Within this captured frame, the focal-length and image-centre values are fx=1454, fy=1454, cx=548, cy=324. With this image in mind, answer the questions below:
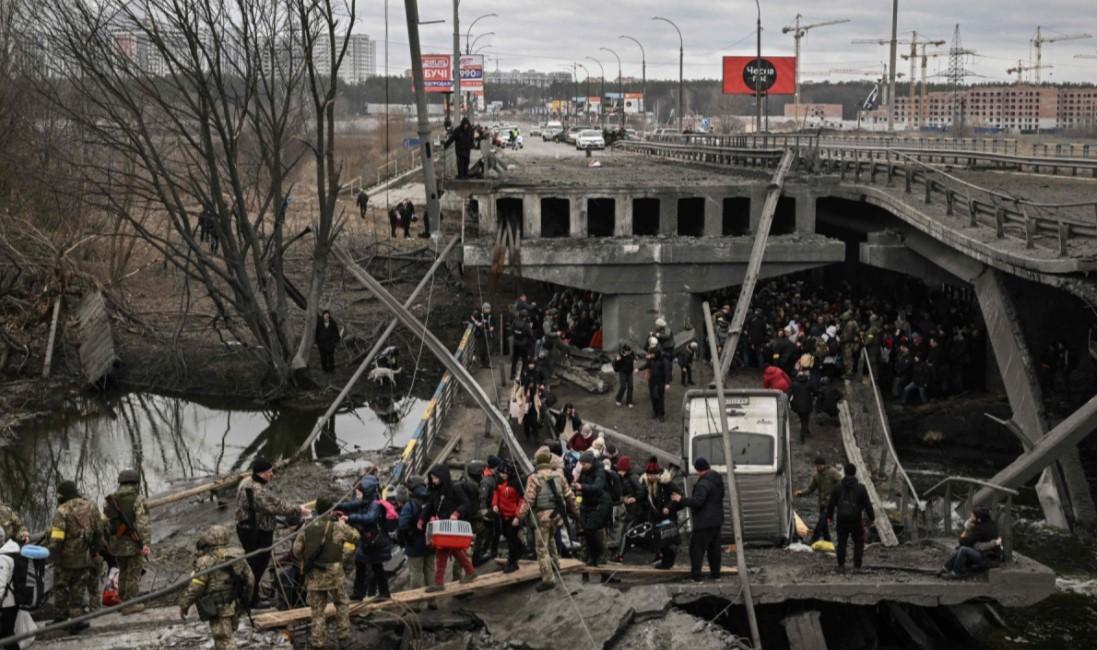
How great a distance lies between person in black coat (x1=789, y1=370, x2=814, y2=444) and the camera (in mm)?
25219

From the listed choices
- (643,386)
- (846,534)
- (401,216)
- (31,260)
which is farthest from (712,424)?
(401,216)

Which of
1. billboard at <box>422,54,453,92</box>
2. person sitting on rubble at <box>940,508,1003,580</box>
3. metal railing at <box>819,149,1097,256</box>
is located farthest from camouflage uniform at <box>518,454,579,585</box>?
billboard at <box>422,54,453,92</box>

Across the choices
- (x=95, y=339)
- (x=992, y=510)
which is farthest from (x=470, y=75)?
(x=992, y=510)

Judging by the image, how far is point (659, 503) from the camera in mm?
16172

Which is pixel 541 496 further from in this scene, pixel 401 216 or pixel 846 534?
pixel 401 216

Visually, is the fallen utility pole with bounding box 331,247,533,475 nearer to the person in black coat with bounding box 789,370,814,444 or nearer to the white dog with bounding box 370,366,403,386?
the person in black coat with bounding box 789,370,814,444

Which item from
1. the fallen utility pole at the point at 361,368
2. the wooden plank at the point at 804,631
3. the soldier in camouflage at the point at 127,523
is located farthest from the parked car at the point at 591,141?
the soldier in camouflage at the point at 127,523

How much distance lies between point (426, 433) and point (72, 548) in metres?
9.41

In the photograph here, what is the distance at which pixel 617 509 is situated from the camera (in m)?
18.9

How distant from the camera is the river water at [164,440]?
28.3 meters

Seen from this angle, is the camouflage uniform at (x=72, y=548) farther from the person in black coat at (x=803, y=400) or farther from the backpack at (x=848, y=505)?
the person in black coat at (x=803, y=400)

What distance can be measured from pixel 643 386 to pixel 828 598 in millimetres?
14387

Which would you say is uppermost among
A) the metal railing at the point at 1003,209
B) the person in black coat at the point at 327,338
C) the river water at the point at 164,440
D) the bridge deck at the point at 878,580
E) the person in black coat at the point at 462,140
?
the person in black coat at the point at 462,140

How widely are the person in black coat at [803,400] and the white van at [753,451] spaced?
625 cm
